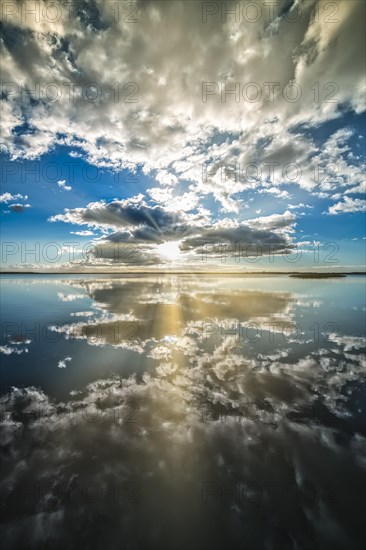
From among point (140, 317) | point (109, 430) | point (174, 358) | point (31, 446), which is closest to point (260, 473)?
point (109, 430)

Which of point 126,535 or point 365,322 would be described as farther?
point 365,322

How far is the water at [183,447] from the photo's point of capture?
165 inches

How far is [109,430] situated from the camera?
646cm

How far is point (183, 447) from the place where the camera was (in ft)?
19.4

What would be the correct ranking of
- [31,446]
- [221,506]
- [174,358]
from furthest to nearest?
[174,358], [31,446], [221,506]

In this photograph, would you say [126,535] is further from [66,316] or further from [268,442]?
[66,316]

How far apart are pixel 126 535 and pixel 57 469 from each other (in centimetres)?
211

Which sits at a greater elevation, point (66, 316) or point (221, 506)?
point (66, 316)

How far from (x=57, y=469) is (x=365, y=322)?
20.7 metres

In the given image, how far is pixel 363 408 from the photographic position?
24.4 ft

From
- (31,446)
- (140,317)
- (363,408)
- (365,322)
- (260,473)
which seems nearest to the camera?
(260,473)

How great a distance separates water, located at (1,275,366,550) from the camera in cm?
418

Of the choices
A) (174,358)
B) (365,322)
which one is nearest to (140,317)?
(174,358)

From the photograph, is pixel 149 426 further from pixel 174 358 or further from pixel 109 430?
pixel 174 358
